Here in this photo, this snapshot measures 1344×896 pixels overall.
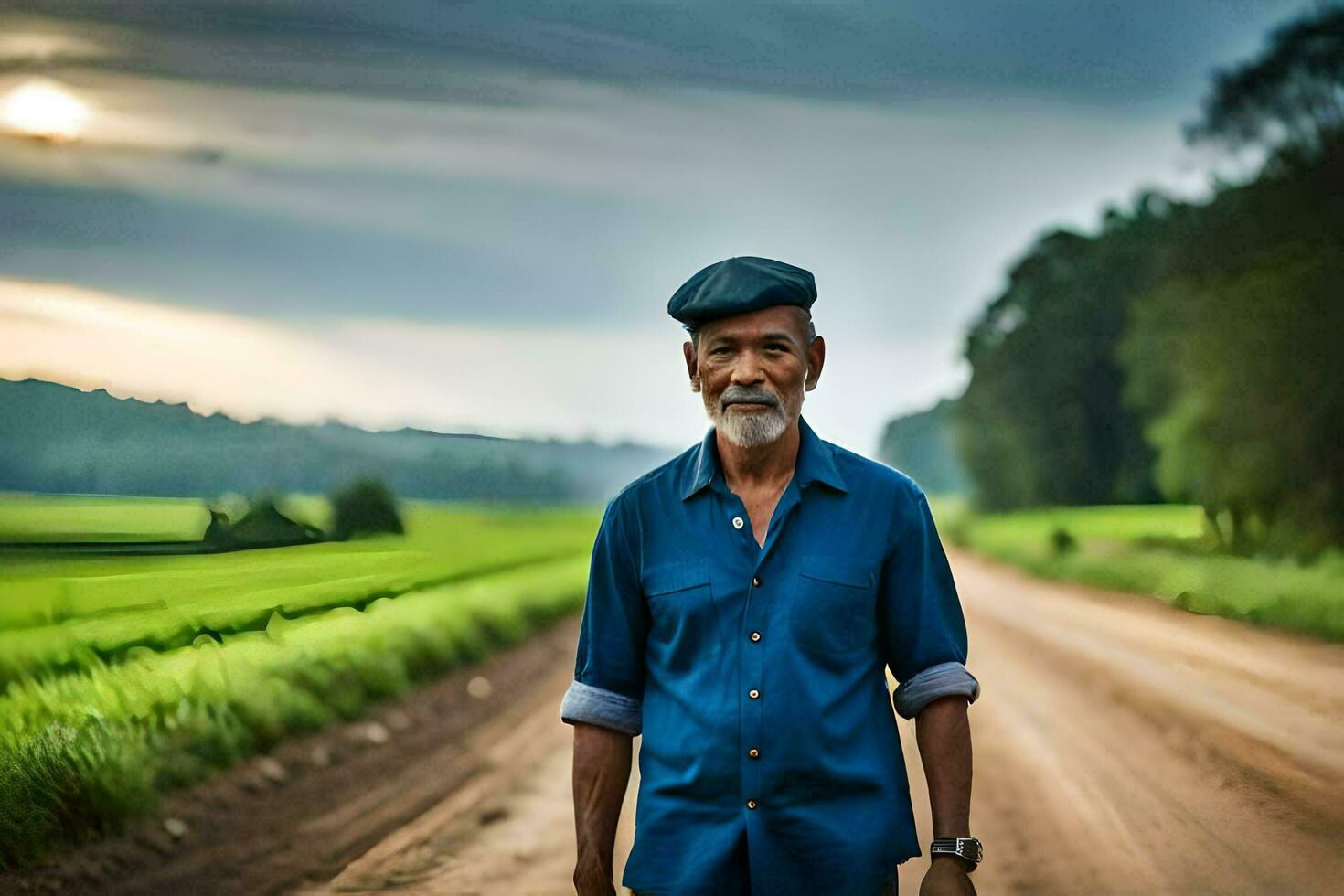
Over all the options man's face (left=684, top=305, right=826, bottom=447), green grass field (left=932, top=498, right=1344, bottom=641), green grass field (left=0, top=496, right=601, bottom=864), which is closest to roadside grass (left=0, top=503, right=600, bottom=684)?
green grass field (left=0, top=496, right=601, bottom=864)

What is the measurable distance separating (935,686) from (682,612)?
46cm

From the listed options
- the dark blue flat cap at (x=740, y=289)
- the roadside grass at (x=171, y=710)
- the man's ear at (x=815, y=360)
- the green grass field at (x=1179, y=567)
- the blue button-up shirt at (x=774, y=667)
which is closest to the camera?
the blue button-up shirt at (x=774, y=667)

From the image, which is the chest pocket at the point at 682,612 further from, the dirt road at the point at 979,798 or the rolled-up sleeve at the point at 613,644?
the dirt road at the point at 979,798

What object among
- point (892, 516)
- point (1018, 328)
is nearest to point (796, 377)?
point (892, 516)

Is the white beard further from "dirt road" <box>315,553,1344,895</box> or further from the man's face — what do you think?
"dirt road" <box>315,553,1344,895</box>

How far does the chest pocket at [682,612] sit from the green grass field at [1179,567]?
34.8 feet

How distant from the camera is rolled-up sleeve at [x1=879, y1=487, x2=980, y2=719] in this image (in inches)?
101

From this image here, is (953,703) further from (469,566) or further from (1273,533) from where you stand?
(1273,533)

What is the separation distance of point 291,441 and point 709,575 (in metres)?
5.49

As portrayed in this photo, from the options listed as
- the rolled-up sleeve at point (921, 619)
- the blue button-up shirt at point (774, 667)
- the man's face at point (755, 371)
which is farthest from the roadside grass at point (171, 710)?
the rolled-up sleeve at point (921, 619)

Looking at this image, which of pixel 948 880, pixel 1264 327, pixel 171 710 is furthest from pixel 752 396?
pixel 1264 327

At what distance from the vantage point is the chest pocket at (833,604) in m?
2.50

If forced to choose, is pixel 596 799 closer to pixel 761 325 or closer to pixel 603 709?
pixel 603 709

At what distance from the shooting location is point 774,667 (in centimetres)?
249
